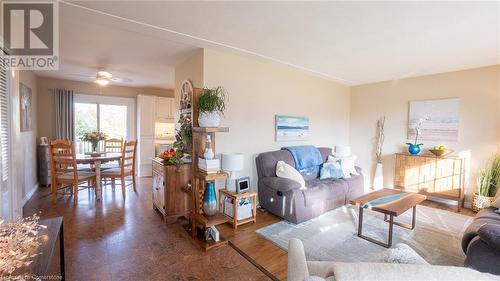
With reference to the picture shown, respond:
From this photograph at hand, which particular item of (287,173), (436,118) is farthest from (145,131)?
(436,118)

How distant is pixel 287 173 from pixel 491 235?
6.87ft

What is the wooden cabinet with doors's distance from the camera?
298cm

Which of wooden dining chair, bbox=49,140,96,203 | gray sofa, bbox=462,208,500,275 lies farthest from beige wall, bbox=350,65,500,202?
wooden dining chair, bbox=49,140,96,203

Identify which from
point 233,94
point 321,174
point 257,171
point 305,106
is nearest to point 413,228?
point 321,174

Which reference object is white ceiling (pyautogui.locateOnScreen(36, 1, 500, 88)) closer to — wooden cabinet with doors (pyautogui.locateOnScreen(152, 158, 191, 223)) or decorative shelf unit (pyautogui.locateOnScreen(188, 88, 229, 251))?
decorative shelf unit (pyautogui.locateOnScreen(188, 88, 229, 251))

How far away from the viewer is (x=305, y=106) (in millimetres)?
4426

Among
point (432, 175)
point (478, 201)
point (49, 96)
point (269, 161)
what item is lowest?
point (478, 201)

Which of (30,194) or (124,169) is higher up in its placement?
(124,169)

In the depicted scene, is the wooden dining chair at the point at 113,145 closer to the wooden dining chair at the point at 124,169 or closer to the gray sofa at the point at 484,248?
the wooden dining chair at the point at 124,169

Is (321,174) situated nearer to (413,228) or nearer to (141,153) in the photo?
(413,228)

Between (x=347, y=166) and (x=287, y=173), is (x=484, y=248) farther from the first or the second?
(x=347, y=166)

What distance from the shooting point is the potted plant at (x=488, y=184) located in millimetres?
3453

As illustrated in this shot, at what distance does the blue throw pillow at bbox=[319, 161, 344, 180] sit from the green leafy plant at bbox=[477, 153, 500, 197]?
6.88ft

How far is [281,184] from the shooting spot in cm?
309
